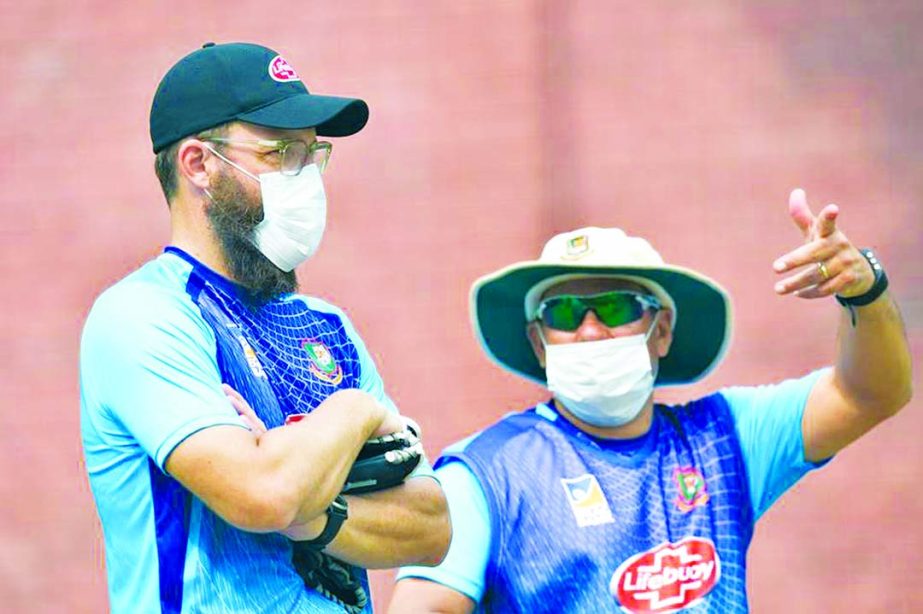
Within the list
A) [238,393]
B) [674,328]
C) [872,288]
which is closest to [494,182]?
[674,328]

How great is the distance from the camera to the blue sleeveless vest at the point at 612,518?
3225mm

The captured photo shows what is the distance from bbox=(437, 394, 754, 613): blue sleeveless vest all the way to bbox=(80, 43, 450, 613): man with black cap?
670mm

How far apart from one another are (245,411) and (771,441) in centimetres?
163

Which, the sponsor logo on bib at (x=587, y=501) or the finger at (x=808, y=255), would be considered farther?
the sponsor logo on bib at (x=587, y=501)

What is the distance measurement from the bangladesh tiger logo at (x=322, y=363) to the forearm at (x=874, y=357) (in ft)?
4.53

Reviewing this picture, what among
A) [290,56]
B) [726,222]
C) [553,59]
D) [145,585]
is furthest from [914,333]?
[145,585]

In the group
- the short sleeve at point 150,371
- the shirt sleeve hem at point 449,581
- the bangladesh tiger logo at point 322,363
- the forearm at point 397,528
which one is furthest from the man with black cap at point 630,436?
the short sleeve at point 150,371

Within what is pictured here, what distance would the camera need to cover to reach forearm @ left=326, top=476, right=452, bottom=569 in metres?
2.37

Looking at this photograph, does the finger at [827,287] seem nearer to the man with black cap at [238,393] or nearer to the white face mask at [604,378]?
the white face mask at [604,378]

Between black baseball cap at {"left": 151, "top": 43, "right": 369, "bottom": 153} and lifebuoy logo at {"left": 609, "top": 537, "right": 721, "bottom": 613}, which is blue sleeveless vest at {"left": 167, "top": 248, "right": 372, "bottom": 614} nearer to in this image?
black baseball cap at {"left": 151, "top": 43, "right": 369, "bottom": 153}

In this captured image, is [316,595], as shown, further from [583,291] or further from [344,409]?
[583,291]

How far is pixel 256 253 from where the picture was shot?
8.19 ft

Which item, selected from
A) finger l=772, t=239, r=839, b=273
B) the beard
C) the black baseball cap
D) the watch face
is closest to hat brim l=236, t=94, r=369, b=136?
the black baseball cap

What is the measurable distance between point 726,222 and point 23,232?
221 centimetres
